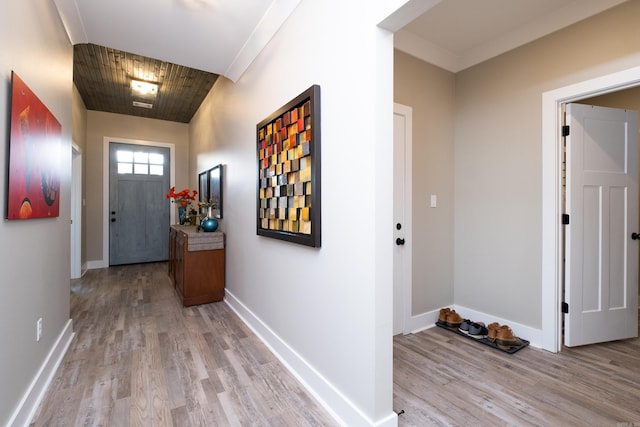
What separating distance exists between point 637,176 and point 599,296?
1.09 metres

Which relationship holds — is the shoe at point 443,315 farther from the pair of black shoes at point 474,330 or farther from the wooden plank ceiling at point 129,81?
the wooden plank ceiling at point 129,81

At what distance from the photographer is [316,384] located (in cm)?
178

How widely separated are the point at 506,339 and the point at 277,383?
5.91 feet

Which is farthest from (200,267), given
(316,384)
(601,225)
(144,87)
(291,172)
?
(601,225)

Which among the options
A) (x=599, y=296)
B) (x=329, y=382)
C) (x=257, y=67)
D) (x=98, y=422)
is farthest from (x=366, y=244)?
(x=599, y=296)

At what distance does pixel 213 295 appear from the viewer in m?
3.47

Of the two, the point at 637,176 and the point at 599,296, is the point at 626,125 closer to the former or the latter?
the point at 637,176

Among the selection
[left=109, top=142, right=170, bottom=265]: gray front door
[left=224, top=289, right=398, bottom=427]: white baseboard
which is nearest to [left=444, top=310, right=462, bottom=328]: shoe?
[left=224, top=289, right=398, bottom=427]: white baseboard

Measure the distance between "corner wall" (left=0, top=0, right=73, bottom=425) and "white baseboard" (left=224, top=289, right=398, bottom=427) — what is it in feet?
4.53

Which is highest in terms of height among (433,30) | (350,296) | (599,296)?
(433,30)

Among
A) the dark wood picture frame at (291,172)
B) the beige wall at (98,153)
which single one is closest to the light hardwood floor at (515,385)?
the dark wood picture frame at (291,172)

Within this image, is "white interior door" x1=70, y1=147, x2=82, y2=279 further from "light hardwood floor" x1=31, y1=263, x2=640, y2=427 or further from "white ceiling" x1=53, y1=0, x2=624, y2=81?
"white ceiling" x1=53, y1=0, x2=624, y2=81

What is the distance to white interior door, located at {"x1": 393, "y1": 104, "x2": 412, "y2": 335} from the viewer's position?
2559mm

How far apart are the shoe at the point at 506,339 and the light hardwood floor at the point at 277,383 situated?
9cm
